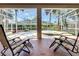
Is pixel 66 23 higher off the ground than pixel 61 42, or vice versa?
pixel 66 23

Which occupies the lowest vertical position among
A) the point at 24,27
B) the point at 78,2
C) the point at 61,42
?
the point at 61,42

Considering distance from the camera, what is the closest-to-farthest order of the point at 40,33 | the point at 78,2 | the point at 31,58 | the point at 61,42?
the point at 78,2 → the point at 31,58 → the point at 61,42 → the point at 40,33

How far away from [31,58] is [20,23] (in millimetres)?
4889

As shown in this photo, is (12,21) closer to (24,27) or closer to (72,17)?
(24,27)

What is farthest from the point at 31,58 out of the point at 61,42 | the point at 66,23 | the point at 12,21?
the point at 66,23

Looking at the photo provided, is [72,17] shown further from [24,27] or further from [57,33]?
[24,27]

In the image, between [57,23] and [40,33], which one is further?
[40,33]

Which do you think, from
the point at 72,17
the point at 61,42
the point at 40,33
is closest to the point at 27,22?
the point at 40,33

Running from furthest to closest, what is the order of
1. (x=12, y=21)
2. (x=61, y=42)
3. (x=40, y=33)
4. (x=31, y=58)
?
(x=40, y=33) → (x=12, y=21) → (x=61, y=42) → (x=31, y=58)

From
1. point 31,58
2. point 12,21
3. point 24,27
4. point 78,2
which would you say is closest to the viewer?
point 78,2

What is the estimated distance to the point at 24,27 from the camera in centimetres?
638

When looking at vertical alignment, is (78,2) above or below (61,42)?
above

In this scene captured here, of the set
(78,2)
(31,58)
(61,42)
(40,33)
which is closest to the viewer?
(78,2)

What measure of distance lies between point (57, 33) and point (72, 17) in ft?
3.22
